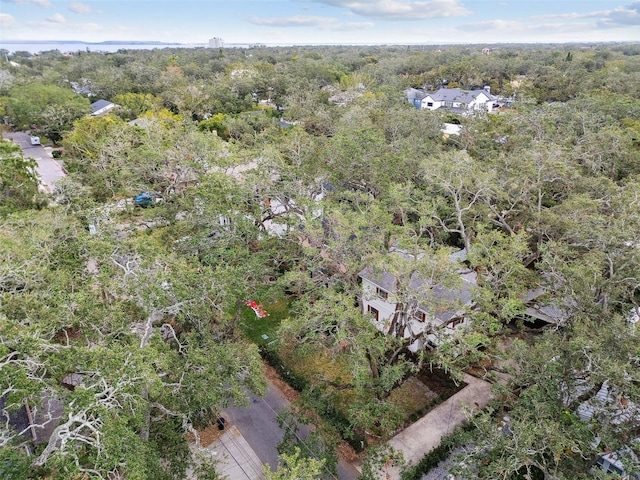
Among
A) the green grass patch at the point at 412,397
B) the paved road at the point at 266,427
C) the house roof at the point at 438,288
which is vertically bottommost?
the paved road at the point at 266,427

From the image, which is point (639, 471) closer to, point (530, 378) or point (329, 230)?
point (530, 378)

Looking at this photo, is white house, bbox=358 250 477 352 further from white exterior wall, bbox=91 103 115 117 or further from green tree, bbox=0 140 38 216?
white exterior wall, bbox=91 103 115 117

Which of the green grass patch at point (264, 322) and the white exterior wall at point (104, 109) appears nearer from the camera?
the green grass patch at point (264, 322)

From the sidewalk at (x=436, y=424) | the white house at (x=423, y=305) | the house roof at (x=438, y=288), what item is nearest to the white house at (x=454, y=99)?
the white house at (x=423, y=305)

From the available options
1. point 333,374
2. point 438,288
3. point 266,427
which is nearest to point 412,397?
point 333,374

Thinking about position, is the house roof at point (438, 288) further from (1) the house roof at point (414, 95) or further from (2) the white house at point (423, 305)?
(1) the house roof at point (414, 95)

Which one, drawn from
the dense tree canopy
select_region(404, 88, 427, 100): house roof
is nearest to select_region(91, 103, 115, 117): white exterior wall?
the dense tree canopy

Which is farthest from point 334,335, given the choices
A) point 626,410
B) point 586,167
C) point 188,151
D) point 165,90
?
point 165,90

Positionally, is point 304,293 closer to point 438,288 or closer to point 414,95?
point 438,288
